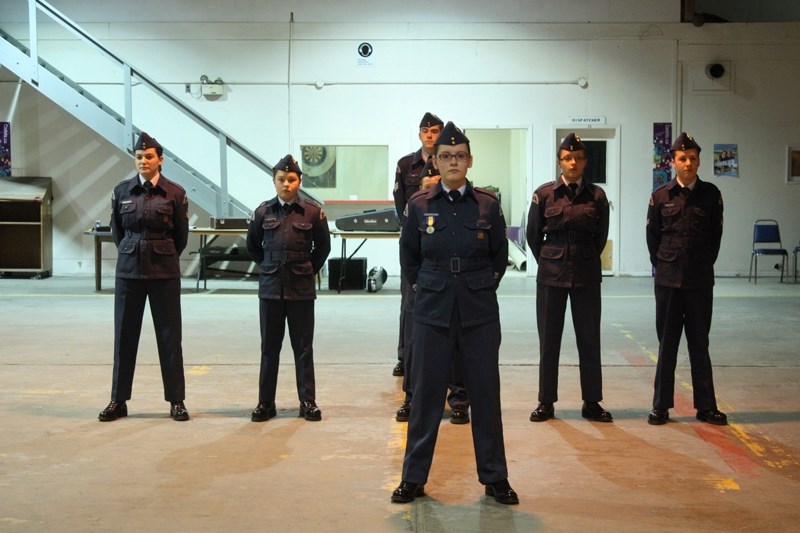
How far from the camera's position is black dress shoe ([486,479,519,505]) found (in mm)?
4375

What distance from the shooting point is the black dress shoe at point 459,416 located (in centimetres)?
596

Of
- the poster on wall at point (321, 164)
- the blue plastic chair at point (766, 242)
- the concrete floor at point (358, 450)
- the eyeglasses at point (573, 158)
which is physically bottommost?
the concrete floor at point (358, 450)

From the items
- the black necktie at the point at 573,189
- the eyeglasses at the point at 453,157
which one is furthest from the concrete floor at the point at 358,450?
the eyeglasses at the point at 453,157

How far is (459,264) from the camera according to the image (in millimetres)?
4430

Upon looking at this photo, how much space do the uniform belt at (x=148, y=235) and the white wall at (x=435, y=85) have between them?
1006cm

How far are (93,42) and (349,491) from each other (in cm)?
1090

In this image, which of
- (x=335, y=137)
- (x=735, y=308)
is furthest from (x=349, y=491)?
(x=335, y=137)

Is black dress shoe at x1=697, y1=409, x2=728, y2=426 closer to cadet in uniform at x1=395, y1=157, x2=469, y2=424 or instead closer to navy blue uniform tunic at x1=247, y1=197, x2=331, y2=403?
cadet in uniform at x1=395, y1=157, x2=469, y2=424

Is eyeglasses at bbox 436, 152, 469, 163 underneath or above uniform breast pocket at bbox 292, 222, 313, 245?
above

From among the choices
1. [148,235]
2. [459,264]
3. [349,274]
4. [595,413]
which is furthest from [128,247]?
[349,274]

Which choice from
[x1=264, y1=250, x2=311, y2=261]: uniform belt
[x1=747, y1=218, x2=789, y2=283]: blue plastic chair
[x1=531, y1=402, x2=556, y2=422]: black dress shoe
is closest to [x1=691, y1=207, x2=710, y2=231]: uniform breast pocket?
[x1=531, y1=402, x2=556, y2=422]: black dress shoe

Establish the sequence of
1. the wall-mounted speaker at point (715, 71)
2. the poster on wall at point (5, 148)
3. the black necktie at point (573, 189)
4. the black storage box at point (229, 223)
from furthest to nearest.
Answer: the poster on wall at point (5, 148)
the wall-mounted speaker at point (715, 71)
the black storage box at point (229, 223)
the black necktie at point (573, 189)

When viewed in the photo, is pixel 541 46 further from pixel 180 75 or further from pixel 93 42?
pixel 93 42

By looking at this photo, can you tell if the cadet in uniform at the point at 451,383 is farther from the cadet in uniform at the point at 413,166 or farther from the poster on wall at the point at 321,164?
the poster on wall at the point at 321,164
